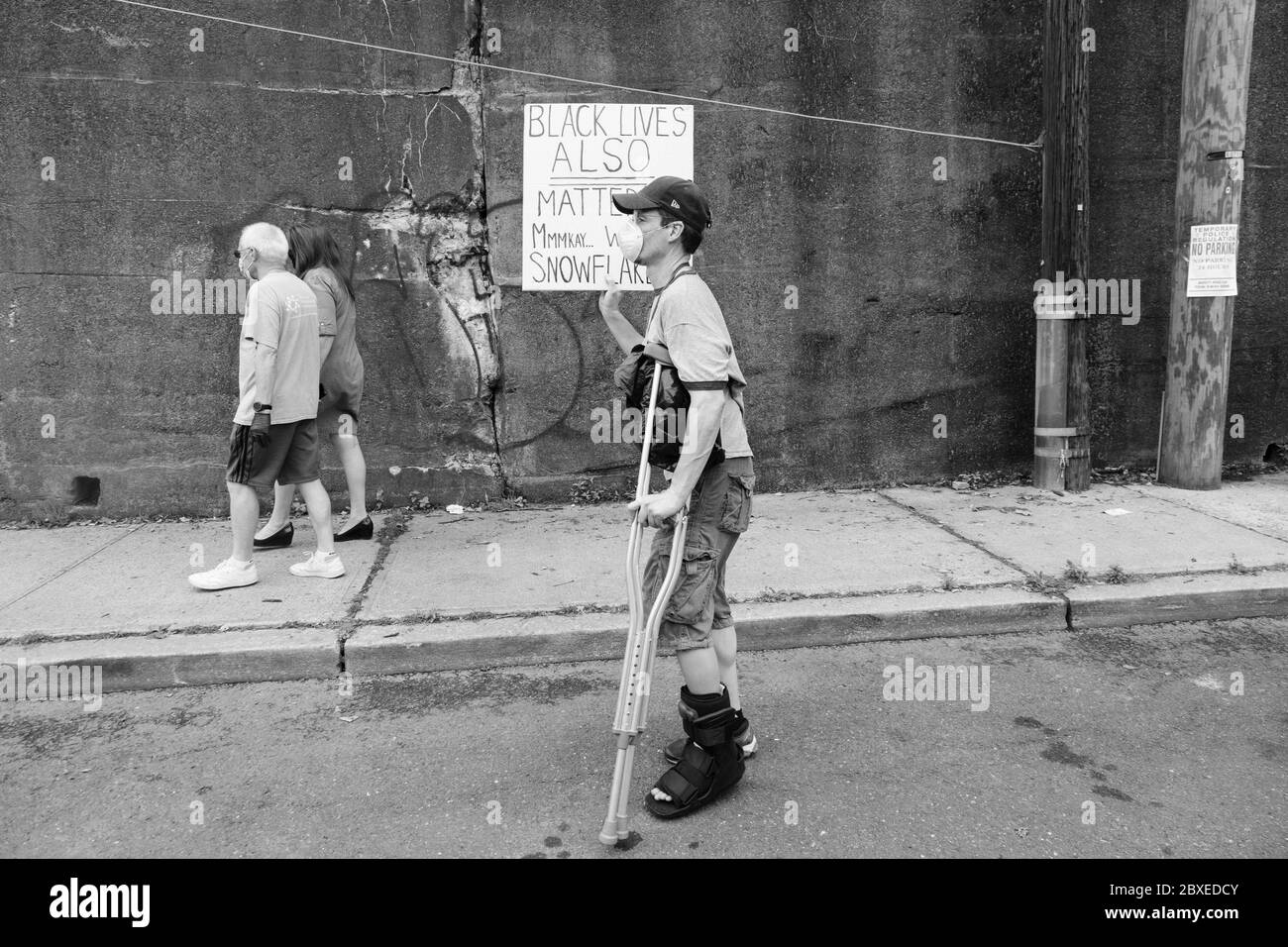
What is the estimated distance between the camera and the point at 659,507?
3.07m

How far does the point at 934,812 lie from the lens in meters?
3.27

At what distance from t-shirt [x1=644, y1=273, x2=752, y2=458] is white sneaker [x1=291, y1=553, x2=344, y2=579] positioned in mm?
2831

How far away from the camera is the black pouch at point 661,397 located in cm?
325

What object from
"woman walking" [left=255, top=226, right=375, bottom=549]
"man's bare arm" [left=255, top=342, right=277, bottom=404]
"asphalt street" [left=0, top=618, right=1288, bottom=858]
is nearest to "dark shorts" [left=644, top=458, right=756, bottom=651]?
"asphalt street" [left=0, top=618, right=1288, bottom=858]

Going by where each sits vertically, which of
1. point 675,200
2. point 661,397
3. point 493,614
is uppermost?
point 675,200

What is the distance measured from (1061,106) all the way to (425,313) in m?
4.40

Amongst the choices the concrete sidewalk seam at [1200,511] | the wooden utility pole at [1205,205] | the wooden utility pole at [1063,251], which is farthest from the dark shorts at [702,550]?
the wooden utility pole at [1205,205]

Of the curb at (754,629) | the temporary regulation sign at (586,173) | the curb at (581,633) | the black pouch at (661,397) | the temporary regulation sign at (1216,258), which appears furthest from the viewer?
the temporary regulation sign at (586,173)

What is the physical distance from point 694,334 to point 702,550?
708 mm

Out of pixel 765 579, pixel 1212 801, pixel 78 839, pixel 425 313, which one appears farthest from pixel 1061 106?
pixel 78 839

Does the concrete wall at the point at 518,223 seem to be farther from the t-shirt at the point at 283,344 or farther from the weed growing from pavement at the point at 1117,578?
the weed growing from pavement at the point at 1117,578

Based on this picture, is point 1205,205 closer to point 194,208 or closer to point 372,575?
point 372,575

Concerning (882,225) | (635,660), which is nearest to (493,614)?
(635,660)

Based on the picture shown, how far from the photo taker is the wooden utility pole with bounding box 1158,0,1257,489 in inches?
256
